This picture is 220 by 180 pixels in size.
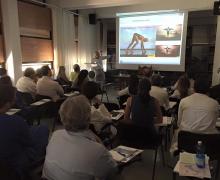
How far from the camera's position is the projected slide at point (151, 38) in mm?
7457

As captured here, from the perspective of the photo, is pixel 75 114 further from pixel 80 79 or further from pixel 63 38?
pixel 63 38

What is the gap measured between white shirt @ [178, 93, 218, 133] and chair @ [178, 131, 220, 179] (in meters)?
0.33

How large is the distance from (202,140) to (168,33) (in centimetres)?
593

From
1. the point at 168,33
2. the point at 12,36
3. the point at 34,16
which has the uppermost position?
the point at 34,16

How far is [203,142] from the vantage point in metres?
2.21

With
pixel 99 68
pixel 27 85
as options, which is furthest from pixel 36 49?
pixel 99 68

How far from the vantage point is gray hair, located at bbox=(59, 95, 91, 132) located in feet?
4.72

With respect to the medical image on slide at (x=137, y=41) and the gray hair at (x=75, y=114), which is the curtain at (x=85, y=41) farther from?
the gray hair at (x=75, y=114)

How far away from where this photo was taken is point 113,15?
29.3 feet

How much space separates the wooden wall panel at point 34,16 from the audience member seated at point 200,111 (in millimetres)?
5413

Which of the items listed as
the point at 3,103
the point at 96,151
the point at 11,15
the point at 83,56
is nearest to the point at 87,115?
the point at 96,151

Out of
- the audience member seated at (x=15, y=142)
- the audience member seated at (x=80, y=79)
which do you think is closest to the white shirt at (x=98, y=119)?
the audience member seated at (x=15, y=142)

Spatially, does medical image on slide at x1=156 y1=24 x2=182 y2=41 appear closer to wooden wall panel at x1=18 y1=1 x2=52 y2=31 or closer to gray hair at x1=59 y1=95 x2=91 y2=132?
wooden wall panel at x1=18 y1=1 x2=52 y2=31

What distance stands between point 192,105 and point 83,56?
7117 mm
